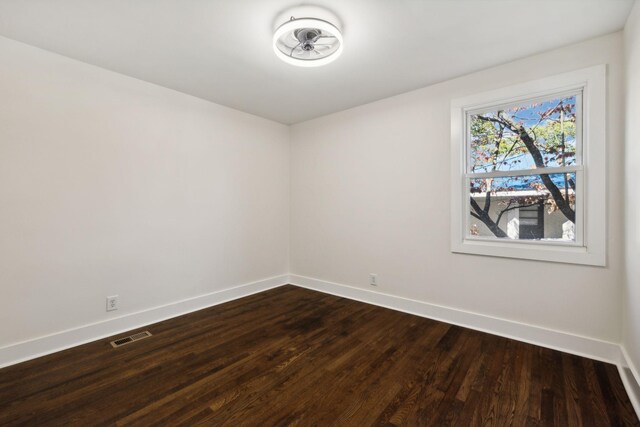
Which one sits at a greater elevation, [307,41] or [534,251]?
[307,41]

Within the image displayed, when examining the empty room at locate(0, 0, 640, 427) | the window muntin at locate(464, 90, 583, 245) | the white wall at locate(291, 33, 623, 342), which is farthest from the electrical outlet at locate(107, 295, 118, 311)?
the window muntin at locate(464, 90, 583, 245)

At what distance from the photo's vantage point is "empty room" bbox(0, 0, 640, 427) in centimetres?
187

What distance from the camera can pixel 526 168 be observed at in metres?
2.62

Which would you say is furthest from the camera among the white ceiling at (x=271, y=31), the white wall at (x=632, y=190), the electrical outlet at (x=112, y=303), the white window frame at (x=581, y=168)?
the electrical outlet at (x=112, y=303)

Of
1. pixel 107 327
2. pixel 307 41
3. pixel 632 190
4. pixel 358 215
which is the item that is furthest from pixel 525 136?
pixel 107 327

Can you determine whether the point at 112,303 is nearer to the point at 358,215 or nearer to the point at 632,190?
the point at 358,215

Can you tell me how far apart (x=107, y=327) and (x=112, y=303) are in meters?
0.21

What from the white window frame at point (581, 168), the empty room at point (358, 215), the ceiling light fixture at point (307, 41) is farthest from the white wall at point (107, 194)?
the white window frame at point (581, 168)

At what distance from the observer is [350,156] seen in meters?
3.79

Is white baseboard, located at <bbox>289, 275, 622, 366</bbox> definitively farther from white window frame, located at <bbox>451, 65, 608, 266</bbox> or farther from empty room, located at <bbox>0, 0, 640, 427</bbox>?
white window frame, located at <bbox>451, 65, 608, 266</bbox>

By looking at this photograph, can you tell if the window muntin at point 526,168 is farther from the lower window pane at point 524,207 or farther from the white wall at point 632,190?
the white wall at point 632,190

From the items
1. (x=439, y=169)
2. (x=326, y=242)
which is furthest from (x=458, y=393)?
(x=326, y=242)

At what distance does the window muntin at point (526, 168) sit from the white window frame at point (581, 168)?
2 cm

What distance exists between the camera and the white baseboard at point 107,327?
225cm
